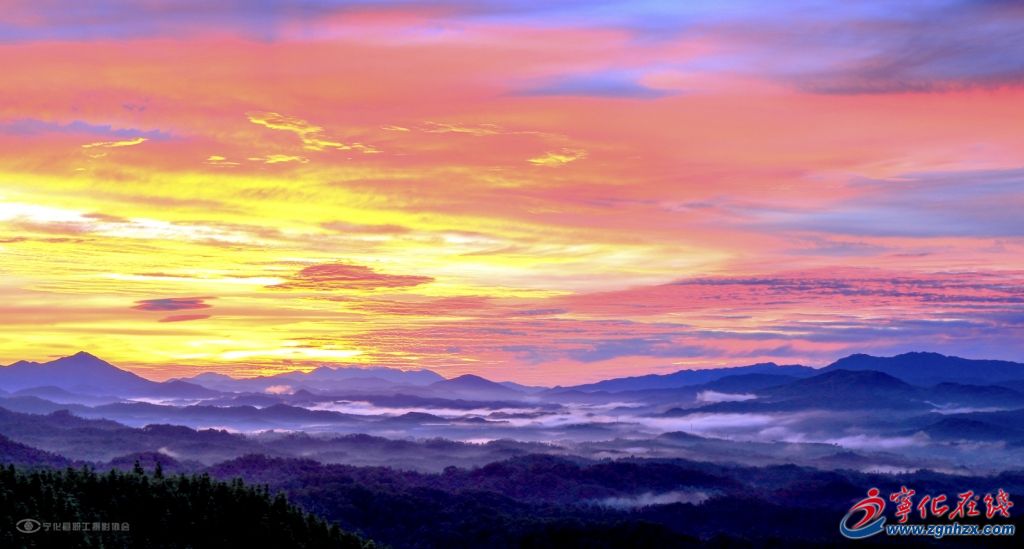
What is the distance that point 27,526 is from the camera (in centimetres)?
10631

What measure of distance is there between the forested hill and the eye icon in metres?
0.14

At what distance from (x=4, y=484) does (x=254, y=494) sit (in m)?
40.8

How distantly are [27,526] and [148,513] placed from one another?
114ft

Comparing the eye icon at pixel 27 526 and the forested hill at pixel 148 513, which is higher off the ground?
the eye icon at pixel 27 526

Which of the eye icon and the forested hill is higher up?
the eye icon

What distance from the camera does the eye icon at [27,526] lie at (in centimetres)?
10500

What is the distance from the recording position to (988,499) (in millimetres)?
199625

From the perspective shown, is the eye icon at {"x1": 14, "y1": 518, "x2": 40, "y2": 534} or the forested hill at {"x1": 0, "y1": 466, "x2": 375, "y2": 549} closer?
the eye icon at {"x1": 14, "y1": 518, "x2": 40, "y2": 534}

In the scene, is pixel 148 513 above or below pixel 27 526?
below

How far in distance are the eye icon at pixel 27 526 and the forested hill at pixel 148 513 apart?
0.44 feet

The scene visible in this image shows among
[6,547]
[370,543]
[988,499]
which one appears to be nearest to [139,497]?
[370,543]

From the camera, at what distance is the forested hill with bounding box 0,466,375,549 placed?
116 meters

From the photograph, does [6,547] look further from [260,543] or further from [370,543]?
[370,543]

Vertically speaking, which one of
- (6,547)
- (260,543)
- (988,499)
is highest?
(6,547)
